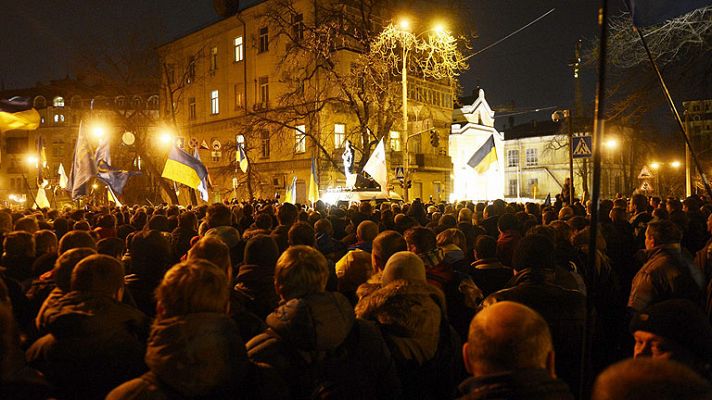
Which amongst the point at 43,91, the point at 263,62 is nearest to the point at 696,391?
the point at 263,62

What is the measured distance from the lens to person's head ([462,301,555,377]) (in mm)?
2240

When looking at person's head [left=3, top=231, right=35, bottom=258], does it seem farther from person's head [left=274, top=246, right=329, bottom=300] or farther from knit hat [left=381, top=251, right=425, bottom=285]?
knit hat [left=381, top=251, right=425, bottom=285]

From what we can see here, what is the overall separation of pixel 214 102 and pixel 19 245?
4150 cm

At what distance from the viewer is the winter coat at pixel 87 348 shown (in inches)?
125

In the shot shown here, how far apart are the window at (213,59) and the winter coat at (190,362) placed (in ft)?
148

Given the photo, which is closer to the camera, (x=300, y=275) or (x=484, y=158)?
(x=300, y=275)

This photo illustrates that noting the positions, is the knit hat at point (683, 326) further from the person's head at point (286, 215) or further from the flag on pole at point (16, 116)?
the flag on pole at point (16, 116)

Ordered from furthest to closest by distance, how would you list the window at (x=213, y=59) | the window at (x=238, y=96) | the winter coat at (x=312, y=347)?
the window at (x=213, y=59)
the window at (x=238, y=96)
the winter coat at (x=312, y=347)

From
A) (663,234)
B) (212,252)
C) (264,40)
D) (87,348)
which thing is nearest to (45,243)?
(212,252)

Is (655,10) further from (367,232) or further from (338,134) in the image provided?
(338,134)

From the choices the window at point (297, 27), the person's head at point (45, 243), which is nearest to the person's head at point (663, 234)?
the person's head at point (45, 243)

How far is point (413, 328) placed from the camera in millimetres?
3576

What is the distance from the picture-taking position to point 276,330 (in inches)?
122

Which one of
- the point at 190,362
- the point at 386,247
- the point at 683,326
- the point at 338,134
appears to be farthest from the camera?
the point at 338,134
